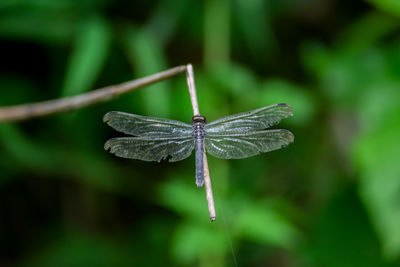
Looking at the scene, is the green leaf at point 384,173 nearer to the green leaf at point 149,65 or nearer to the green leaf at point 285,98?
the green leaf at point 285,98

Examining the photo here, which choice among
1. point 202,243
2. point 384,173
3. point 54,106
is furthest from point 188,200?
point 54,106

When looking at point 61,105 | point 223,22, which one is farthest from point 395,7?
point 61,105

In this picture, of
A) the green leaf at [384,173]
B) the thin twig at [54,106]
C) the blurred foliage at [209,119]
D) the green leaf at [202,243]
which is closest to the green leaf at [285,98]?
the blurred foliage at [209,119]

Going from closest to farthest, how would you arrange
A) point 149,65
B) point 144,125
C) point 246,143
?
point 246,143
point 144,125
point 149,65

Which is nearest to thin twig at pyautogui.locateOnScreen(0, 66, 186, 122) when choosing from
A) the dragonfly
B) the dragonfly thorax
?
the dragonfly

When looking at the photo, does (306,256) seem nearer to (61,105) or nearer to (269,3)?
(269,3)

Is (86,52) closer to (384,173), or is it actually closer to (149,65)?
(149,65)

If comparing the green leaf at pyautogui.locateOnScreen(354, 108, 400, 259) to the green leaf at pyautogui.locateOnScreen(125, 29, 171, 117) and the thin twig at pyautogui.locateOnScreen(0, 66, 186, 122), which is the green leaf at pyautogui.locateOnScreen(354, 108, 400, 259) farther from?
the thin twig at pyautogui.locateOnScreen(0, 66, 186, 122)
